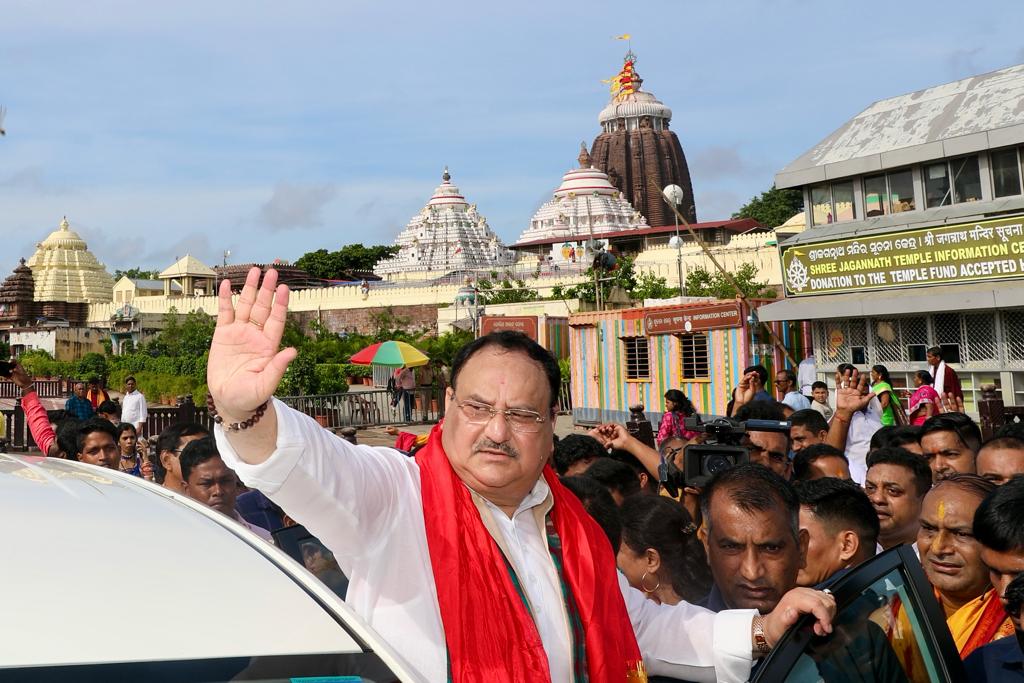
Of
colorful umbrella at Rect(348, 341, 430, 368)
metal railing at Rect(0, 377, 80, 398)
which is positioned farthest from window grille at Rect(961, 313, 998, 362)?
metal railing at Rect(0, 377, 80, 398)

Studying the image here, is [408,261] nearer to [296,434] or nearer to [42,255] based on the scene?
[42,255]

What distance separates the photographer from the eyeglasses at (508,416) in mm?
2213

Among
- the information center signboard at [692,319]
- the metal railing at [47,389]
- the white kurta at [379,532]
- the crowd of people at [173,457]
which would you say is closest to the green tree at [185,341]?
the metal railing at [47,389]

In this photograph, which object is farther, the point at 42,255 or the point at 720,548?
the point at 42,255

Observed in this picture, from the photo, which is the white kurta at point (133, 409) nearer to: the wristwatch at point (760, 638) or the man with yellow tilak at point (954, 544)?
the man with yellow tilak at point (954, 544)

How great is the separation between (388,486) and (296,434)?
30 centimetres

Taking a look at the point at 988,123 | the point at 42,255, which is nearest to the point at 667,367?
the point at 988,123

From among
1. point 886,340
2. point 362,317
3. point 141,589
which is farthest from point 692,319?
point 362,317

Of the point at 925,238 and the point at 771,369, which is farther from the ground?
the point at 925,238

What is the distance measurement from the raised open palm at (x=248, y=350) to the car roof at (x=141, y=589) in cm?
22

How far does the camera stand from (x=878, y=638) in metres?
2.12

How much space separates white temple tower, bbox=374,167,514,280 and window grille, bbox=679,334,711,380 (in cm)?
3793

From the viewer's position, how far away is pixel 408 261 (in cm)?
6419

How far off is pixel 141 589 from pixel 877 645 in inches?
60.1
